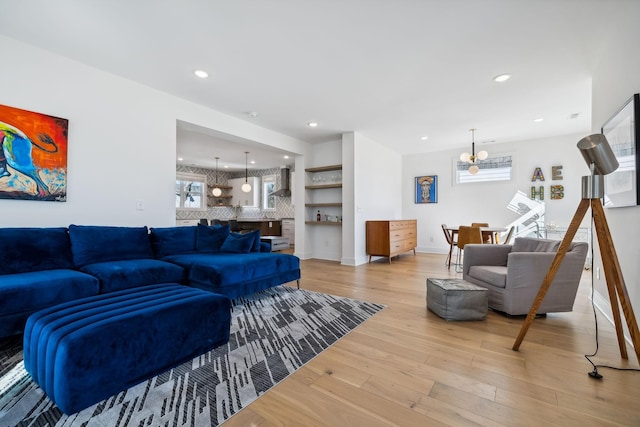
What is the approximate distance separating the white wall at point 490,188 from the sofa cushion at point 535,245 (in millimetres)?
3720

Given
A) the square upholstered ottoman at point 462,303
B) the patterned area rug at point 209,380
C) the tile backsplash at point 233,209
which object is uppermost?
the tile backsplash at point 233,209

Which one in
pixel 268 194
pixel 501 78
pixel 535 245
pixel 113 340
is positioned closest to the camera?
pixel 113 340

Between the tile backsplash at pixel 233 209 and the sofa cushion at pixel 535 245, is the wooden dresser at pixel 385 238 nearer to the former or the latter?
the sofa cushion at pixel 535 245

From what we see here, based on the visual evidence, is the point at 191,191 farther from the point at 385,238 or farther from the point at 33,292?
the point at 33,292

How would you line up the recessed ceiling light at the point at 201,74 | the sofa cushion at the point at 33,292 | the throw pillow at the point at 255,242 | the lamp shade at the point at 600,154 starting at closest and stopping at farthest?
the lamp shade at the point at 600,154 → the sofa cushion at the point at 33,292 → the recessed ceiling light at the point at 201,74 → the throw pillow at the point at 255,242

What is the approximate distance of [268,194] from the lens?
9992 mm

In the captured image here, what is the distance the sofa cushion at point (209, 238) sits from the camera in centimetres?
379

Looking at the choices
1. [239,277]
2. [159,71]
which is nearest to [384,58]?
→ [159,71]

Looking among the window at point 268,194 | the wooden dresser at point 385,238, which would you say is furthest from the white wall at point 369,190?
the window at point 268,194

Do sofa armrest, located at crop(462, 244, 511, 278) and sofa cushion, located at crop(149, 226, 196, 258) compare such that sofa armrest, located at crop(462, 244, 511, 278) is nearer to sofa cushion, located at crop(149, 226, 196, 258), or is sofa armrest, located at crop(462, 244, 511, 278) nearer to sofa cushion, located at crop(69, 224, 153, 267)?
sofa cushion, located at crop(149, 226, 196, 258)

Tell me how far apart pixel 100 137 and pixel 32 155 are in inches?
24.9

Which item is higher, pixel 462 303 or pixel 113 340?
pixel 113 340

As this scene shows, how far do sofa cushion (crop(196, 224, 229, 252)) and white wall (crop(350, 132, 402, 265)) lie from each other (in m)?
2.60

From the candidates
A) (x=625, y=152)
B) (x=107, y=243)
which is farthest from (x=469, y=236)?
(x=107, y=243)
